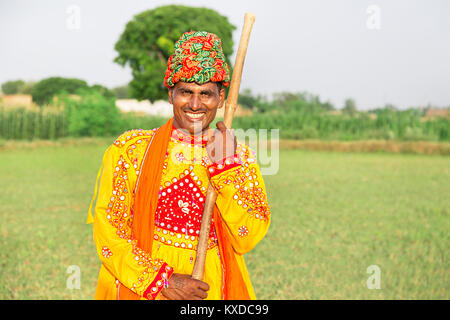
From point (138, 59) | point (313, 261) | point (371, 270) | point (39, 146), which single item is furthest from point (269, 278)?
point (138, 59)

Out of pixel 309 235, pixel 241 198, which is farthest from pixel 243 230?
pixel 309 235

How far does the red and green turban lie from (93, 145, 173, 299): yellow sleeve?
0.49 m

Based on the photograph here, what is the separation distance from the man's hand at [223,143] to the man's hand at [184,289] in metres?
0.59

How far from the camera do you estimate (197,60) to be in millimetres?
2016

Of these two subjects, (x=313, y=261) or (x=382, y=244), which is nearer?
(x=313, y=261)

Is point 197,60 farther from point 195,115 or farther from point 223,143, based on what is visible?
point 223,143

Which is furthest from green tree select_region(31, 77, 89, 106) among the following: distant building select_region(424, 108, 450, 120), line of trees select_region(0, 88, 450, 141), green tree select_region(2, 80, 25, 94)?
distant building select_region(424, 108, 450, 120)

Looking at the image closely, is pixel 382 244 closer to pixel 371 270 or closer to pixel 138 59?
pixel 371 270

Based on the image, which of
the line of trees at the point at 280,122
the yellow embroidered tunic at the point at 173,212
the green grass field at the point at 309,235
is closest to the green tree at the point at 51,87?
the line of trees at the point at 280,122

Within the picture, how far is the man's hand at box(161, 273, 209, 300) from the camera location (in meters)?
Answer: 2.01

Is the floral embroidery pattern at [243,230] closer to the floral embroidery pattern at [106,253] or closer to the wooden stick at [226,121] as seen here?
the wooden stick at [226,121]

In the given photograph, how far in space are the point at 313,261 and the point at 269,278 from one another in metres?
0.95

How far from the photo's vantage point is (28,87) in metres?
56.4

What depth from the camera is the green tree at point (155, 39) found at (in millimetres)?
30938
